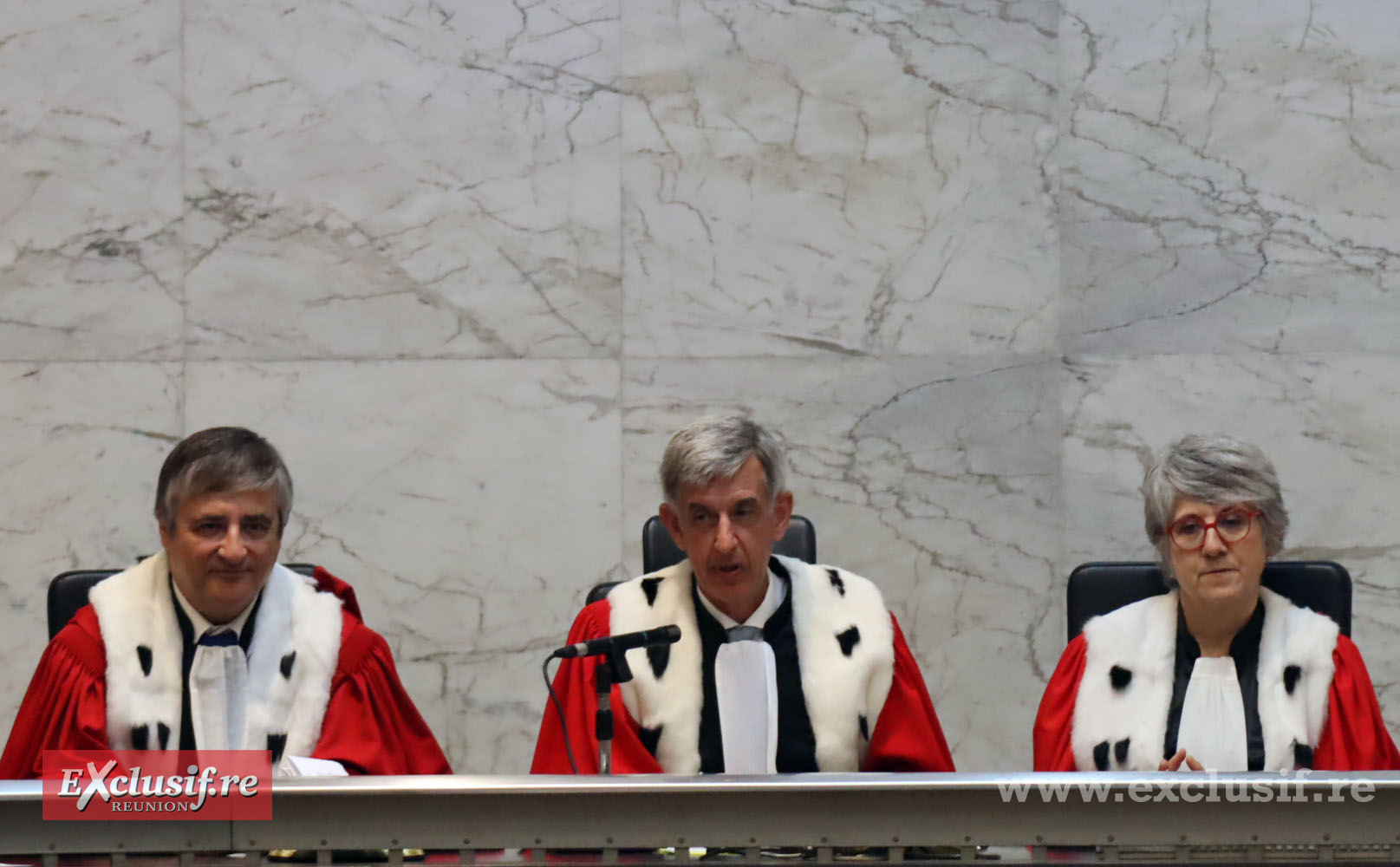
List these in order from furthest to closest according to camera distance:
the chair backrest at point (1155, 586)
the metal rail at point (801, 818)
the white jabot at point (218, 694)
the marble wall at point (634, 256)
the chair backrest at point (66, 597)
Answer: the marble wall at point (634, 256) → the chair backrest at point (66, 597) → the chair backrest at point (1155, 586) → the white jabot at point (218, 694) → the metal rail at point (801, 818)

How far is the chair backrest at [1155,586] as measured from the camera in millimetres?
3039

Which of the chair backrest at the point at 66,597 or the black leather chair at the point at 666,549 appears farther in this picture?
the black leather chair at the point at 666,549

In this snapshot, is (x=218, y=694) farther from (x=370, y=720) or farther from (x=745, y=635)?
(x=745, y=635)

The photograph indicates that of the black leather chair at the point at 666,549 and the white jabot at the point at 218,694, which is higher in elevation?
Result: the black leather chair at the point at 666,549

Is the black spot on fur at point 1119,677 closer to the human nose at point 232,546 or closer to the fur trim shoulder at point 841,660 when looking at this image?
the fur trim shoulder at point 841,660

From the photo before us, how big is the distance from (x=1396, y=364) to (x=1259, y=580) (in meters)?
1.71

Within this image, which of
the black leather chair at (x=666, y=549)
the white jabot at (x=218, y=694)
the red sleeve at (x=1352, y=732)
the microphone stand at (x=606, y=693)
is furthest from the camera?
the black leather chair at (x=666, y=549)

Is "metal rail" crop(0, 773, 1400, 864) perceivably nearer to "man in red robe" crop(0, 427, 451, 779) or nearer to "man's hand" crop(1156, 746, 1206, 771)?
"man's hand" crop(1156, 746, 1206, 771)

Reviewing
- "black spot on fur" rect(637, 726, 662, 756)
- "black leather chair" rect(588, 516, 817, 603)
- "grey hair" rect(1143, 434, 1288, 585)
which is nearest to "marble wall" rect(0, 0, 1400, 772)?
"black leather chair" rect(588, 516, 817, 603)

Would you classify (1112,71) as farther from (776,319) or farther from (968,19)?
(776,319)

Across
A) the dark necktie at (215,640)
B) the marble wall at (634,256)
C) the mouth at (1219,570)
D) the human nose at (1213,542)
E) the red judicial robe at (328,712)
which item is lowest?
the red judicial robe at (328,712)

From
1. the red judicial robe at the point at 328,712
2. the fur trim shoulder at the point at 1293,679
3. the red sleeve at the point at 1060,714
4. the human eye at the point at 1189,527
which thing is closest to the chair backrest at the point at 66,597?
the red judicial robe at the point at 328,712

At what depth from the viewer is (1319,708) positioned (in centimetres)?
283

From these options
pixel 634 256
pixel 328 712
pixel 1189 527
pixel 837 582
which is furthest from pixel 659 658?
pixel 634 256
